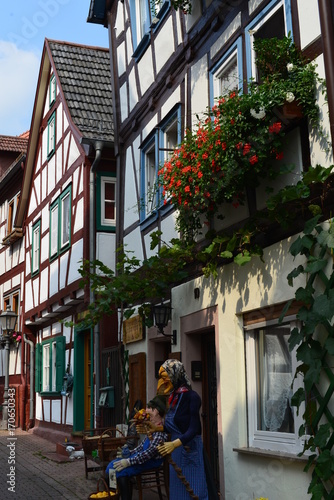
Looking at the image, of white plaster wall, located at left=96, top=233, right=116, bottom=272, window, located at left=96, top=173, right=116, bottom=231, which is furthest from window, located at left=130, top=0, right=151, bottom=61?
white plaster wall, located at left=96, top=233, right=116, bottom=272

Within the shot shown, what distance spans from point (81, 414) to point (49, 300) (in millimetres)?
2876

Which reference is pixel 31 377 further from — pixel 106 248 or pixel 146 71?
pixel 146 71

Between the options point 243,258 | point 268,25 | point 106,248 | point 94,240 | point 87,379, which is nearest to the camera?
point 243,258

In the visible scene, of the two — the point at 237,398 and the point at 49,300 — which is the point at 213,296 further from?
the point at 49,300

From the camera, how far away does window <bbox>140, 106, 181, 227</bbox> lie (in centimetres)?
962

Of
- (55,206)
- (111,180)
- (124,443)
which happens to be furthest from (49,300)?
(124,443)

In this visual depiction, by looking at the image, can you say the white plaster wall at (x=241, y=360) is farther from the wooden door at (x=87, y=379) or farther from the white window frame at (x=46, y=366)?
the white window frame at (x=46, y=366)

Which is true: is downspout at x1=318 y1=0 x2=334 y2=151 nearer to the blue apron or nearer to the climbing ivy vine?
the climbing ivy vine

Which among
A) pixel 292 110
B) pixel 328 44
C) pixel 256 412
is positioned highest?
pixel 328 44

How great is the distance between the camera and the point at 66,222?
15.7 metres

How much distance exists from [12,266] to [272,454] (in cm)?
1662

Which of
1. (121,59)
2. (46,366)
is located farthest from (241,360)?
(46,366)

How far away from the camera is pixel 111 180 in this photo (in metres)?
14.3

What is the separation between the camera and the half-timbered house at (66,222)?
13844 mm
